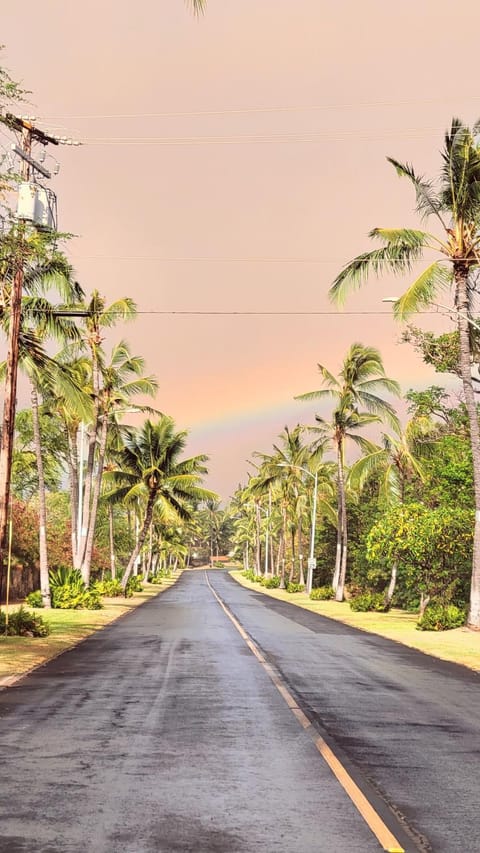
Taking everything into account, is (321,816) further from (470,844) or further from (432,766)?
(432,766)

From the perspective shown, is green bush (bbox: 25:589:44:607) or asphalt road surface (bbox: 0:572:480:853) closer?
asphalt road surface (bbox: 0:572:480:853)

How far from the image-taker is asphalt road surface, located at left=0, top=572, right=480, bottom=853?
582cm

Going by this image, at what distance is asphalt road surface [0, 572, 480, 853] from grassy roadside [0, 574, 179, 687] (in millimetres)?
838

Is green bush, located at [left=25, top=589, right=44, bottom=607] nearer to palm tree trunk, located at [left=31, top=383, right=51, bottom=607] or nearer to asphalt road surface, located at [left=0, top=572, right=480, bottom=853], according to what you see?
palm tree trunk, located at [left=31, top=383, right=51, bottom=607]

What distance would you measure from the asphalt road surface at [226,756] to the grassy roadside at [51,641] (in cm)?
84

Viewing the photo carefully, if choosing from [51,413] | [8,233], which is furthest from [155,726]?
[51,413]

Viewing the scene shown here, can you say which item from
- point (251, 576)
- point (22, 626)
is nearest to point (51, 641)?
point (22, 626)

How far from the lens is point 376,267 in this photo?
2825cm

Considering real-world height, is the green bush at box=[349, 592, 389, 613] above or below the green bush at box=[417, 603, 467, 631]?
below

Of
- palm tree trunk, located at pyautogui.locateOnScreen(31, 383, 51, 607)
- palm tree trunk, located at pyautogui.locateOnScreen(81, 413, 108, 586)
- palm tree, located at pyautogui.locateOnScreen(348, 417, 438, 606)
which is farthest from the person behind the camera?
palm tree, located at pyautogui.locateOnScreen(348, 417, 438, 606)

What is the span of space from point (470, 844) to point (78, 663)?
11.8 m

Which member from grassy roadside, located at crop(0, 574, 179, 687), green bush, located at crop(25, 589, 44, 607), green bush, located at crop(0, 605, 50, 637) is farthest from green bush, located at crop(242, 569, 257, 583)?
green bush, located at crop(0, 605, 50, 637)

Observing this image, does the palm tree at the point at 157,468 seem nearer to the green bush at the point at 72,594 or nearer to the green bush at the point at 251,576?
the green bush at the point at 72,594

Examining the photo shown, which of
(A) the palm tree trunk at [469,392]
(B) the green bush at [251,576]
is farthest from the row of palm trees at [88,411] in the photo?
(B) the green bush at [251,576]
